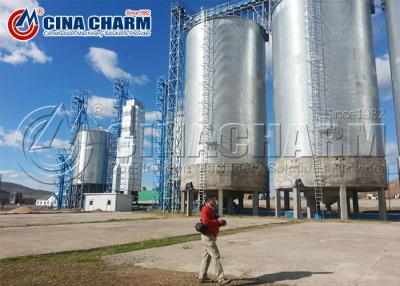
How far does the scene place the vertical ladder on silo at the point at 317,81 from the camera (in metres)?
34.7

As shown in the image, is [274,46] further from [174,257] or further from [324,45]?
[174,257]

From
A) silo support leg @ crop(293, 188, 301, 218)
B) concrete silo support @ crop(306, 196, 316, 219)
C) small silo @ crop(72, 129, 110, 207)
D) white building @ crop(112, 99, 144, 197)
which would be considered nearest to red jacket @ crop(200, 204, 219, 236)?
silo support leg @ crop(293, 188, 301, 218)

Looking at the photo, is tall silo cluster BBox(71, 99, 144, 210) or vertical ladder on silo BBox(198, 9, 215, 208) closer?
vertical ladder on silo BBox(198, 9, 215, 208)

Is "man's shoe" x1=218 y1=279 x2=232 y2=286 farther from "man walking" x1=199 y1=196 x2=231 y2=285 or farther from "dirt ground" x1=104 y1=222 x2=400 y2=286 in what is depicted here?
"dirt ground" x1=104 y1=222 x2=400 y2=286

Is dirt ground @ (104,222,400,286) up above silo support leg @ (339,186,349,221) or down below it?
below

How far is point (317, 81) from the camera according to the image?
Result: 3550cm

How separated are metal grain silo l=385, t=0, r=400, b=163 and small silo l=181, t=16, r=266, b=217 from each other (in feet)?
50.8

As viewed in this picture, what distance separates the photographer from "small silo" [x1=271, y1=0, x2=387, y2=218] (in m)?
34.2

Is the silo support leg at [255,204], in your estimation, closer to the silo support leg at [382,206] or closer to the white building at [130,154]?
the silo support leg at [382,206]

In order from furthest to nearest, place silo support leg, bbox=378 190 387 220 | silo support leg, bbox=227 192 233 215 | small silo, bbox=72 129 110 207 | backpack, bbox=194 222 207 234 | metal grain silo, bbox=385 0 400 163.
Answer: small silo, bbox=72 129 110 207 → silo support leg, bbox=227 192 233 215 → metal grain silo, bbox=385 0 400 163 → silo support leg, bbox=378 190 387 220 → backpack, bbox=194 222 207 234

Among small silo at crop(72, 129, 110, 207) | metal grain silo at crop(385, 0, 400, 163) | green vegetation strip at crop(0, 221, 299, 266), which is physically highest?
metal grain silo at crop(385, 0, 400, 163)

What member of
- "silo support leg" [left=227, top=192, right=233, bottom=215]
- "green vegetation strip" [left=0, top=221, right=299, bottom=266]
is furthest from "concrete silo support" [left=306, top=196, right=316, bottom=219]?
"green vegetation strip" [left=0, top=221, right=299, bottom=266]

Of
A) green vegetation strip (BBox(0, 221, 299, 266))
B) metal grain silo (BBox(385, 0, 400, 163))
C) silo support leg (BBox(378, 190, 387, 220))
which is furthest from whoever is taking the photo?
metal grain silo (BBox(385, 0, 400, 163))

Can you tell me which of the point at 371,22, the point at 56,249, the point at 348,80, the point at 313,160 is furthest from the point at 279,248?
the point at 371,22
